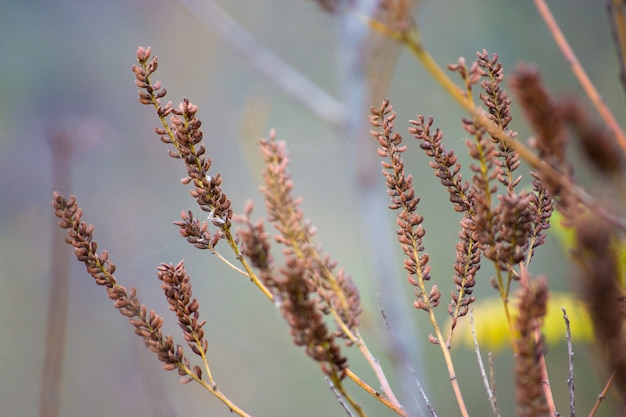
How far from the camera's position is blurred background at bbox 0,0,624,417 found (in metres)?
2.27

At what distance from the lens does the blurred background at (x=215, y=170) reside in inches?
89.4

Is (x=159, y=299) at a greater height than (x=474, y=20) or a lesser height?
lesser

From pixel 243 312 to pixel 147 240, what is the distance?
0.52 m

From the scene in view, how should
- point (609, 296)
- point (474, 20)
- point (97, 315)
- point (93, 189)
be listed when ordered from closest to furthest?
point (609, 296), point (97, 315), point (93, 189), point (474, 20)

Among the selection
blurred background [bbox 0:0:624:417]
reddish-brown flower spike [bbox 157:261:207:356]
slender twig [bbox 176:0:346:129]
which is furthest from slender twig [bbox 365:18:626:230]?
blurred background [bbox 0:0:624:417]

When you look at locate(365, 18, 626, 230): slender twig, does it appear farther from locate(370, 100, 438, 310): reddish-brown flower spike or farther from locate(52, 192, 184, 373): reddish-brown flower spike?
locate(52, 192, 184, 373): reddish-brown flower spike

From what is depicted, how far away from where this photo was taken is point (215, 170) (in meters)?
2.73

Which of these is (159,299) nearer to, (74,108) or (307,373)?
(307,373)

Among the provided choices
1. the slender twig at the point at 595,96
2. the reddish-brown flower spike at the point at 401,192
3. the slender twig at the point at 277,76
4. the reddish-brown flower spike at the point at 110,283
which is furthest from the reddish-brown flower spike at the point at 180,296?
the slender twig at the point at 277,76

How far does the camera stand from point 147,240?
2.43 metres

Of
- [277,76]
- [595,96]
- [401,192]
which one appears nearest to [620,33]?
[595,96]

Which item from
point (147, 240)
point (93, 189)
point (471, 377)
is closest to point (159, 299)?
point (147, 240)

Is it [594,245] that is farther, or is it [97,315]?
[97,315]

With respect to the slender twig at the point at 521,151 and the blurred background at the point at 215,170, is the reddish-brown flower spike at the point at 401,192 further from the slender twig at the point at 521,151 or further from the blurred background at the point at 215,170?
the blurred background at the point at 215,170
